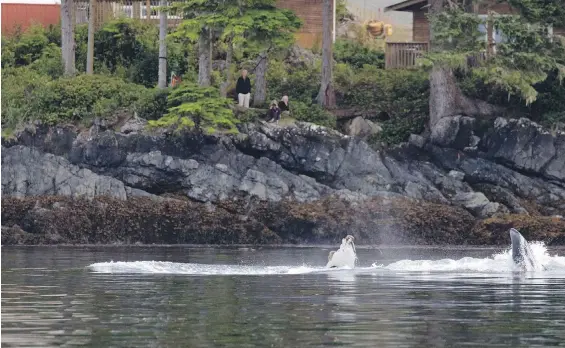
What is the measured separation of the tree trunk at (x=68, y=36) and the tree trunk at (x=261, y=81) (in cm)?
779

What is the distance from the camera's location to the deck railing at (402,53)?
63.5 metres

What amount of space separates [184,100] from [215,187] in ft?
16.0

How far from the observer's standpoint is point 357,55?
214 feet

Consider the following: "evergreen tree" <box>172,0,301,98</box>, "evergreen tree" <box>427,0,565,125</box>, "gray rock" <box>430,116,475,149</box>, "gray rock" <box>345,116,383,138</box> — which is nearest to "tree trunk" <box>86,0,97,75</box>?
"evergreen tree" <box>172,0,301,98</box>

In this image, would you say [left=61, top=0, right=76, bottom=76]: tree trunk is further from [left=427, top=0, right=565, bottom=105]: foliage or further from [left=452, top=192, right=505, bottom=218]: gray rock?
[left=452, top=192, right=505, bottom=218]: gray rock

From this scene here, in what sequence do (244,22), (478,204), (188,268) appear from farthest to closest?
(244,22) → (478,204) → (188,268)

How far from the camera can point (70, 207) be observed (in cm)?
5194

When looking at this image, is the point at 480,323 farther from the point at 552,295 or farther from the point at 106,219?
the point at 106,219

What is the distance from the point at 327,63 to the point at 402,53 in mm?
5626

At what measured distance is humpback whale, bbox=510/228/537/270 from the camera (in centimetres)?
3734

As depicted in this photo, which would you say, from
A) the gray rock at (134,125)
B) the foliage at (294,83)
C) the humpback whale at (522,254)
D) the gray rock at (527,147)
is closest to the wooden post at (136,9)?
the foliage at (294,83)

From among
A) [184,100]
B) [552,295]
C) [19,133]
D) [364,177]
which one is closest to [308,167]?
[364,177]

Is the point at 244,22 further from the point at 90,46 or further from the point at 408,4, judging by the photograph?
the point at 408,4

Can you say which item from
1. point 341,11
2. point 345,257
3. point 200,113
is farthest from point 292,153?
point 341,11
